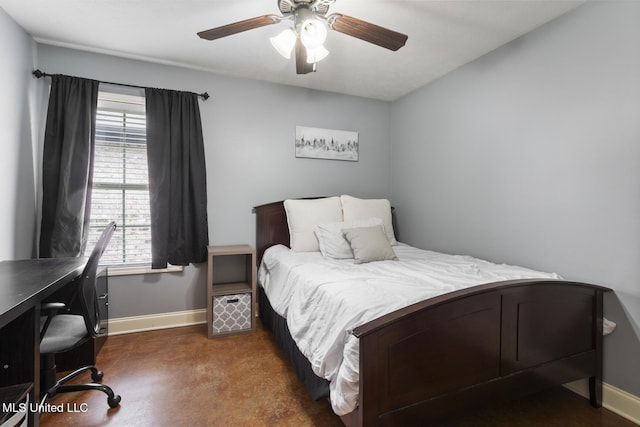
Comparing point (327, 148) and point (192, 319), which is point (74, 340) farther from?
point (327, 148)

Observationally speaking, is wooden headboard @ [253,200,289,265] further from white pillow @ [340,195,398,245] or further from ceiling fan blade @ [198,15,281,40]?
ceiling fan blade @ [198,15,281,40]

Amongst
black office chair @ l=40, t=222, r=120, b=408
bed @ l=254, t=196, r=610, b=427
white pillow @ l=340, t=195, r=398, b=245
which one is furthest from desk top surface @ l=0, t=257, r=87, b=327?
white pillow @ l=340, t=195, r=398, b=245

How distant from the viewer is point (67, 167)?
2.40 m

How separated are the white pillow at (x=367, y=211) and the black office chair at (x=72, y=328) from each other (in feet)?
6.65

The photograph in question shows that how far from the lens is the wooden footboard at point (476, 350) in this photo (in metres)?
1.21

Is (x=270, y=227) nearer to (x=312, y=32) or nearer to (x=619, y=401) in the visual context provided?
(x=312, y=32)

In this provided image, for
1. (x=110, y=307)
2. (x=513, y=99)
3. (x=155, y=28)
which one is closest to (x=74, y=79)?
(x=155, y=28)

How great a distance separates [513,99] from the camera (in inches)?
90.4

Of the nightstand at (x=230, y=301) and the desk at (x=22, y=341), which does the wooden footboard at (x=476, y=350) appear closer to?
the desk at (x=22, y=341)

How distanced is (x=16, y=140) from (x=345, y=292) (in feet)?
8.40

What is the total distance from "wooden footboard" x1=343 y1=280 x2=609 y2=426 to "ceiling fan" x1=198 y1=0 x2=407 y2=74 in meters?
1.45

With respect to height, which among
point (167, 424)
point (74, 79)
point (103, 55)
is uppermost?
point (103, 55)

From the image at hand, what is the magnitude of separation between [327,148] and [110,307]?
2629 mm

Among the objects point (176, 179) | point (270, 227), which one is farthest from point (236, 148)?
point (270, 227)
